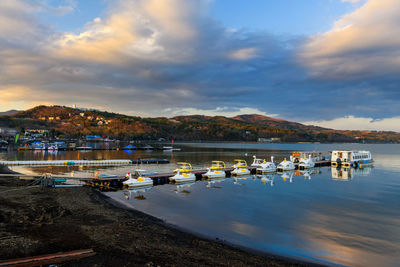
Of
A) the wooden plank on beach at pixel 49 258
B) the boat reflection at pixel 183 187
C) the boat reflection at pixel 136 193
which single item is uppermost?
the wooden plank on beach at pixel 49 258

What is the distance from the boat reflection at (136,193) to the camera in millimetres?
31775

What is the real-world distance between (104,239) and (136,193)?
19542mm

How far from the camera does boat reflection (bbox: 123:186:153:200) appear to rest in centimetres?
3177

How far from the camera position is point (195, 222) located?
73.4 feet

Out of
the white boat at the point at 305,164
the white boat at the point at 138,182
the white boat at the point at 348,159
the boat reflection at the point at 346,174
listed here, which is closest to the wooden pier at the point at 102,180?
the white boat at the point at 138,182

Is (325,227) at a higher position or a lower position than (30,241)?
lower

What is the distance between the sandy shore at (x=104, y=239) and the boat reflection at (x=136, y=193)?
933cm

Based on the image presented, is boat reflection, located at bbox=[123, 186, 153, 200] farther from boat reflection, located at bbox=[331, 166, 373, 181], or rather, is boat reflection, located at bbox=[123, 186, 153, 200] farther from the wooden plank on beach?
boat reflection, located at bbox=[331, 166, 373, 181]

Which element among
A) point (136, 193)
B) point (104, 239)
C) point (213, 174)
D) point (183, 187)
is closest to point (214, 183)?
point (213, 174)

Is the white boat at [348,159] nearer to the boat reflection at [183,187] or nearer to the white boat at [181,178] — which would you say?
the white boat at [181,178]

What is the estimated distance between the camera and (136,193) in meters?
34.1

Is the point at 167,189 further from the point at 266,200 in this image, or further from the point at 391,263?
the point at 391,263

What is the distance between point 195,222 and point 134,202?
990cm

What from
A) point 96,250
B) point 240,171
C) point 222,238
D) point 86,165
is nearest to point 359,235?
point 222,238
